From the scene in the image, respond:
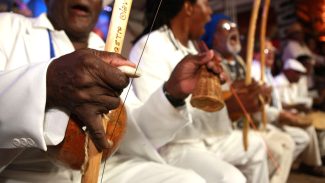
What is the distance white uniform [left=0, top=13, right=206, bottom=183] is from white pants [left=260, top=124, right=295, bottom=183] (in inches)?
53.0

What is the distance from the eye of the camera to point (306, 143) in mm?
3729

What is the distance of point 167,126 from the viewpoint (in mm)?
1544

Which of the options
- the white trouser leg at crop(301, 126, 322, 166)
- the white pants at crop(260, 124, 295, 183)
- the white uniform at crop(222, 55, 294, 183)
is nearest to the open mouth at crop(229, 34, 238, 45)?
the white uniform at crop(222, 55, 294, 183)

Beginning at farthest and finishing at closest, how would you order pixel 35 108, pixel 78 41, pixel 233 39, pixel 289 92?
pixel 289 92
pixel 233 39
pixel 78 41
pixel 35 108

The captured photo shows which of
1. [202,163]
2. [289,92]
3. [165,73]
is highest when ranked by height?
[165,73]

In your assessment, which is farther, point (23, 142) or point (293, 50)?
point (293, 50)

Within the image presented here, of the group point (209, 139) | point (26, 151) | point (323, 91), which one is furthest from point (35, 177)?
point (323, 91)

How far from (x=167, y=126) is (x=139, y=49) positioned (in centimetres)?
58

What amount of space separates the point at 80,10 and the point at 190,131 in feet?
2.84

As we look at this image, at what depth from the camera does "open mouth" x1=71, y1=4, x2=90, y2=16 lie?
5.16ft

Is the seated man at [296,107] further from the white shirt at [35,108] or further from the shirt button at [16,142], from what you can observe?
the shirt button at [16,142]

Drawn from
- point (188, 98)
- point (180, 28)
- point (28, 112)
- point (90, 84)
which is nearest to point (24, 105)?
point (28, 112)

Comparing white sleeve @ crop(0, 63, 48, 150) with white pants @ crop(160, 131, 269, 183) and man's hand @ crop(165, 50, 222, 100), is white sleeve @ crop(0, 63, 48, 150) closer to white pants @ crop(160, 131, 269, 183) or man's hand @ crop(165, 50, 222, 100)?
man's hand @ crop(165, 50, 222, 100)

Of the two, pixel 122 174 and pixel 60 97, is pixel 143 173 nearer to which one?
pixel 122 174
